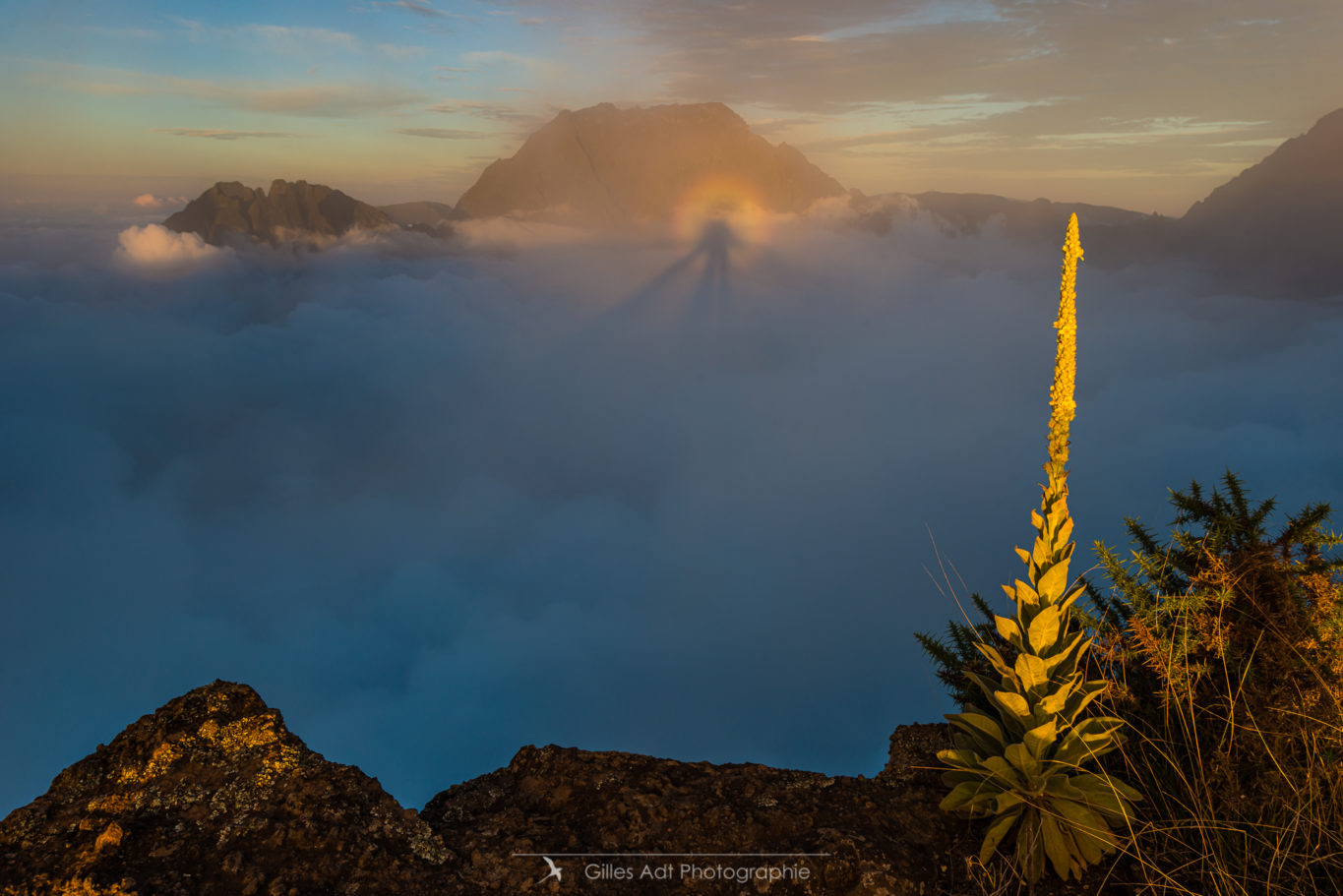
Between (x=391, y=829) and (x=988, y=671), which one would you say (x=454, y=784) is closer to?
(x=391, y=829)

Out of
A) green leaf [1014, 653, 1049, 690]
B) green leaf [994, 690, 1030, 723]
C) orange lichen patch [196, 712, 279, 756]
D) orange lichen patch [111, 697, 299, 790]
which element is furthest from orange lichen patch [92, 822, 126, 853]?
green leaf [1014, 653, 1049, 690]

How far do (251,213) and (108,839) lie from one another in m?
208

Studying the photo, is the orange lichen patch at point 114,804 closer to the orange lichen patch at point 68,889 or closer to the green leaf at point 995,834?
the orange lichen patch at point 68,889

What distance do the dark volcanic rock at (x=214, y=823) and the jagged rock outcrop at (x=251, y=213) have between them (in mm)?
206312

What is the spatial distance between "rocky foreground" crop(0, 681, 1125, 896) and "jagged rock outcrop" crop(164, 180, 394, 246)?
20653cm

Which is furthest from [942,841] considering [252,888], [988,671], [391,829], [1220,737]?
[252,888]

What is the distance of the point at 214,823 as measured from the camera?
441cm

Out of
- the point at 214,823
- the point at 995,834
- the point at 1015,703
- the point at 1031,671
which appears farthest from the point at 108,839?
the point at 1031,671

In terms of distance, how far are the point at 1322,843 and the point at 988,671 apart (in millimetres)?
2081

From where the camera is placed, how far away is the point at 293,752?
4.91 m

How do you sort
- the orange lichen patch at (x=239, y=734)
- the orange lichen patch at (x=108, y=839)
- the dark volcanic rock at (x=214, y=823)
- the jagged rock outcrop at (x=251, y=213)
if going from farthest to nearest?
the jagged rock outcrop at (x=251, y=213) < the orange lichen patch at (x=239, y=734) < the orange lichen patch at (x=108, y=839) < the dark volcanic rock at (x=214, y=823)

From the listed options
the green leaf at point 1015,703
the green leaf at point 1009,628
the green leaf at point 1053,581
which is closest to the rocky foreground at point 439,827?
the green leaf at point 1015,703

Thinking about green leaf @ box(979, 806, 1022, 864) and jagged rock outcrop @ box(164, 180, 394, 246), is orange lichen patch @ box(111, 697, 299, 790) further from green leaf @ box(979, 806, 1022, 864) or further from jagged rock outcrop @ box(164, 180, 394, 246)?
jagged rock outcrop @ box(164, 180, 394, 246)

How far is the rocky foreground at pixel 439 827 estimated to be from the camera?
4121 mm
